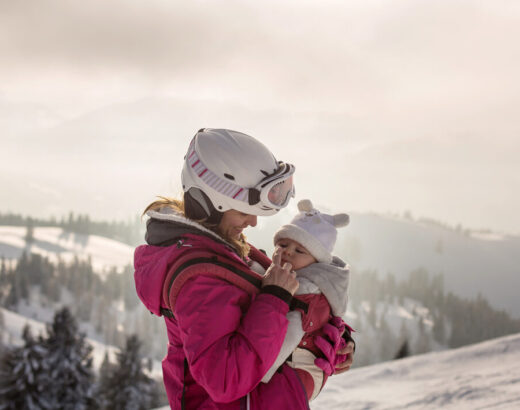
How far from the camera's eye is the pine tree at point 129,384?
126 feet

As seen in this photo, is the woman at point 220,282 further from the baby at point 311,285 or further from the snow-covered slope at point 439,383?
the snow-covered slope at point 439,383

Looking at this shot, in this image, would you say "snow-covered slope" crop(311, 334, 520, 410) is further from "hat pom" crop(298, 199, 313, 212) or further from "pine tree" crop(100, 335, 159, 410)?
"pine tree" crop(100, 335, 159, 410)

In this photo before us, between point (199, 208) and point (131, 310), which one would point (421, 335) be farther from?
point (199, 208)

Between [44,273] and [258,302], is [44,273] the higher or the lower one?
the lower one

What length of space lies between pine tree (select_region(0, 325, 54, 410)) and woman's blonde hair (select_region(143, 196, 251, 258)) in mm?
39631

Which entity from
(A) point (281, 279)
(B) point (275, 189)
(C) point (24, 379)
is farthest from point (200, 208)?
(C) point (24, 379)

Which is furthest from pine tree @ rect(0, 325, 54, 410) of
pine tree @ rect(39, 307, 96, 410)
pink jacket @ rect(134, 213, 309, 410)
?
pink jacket @ rect(134, 213, 309, 410)

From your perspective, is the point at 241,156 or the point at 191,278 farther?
the point at 241,156

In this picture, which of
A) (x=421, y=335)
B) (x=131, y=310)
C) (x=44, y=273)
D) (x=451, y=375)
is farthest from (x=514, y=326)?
(x=451, y=375)

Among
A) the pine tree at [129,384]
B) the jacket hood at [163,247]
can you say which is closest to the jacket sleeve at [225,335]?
the jacket hood at [163,247]

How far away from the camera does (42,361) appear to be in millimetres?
36844

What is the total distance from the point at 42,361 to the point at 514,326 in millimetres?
188988

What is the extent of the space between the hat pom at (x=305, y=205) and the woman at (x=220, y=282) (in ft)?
2.20

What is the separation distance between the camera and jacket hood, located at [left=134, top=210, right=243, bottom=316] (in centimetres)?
285
